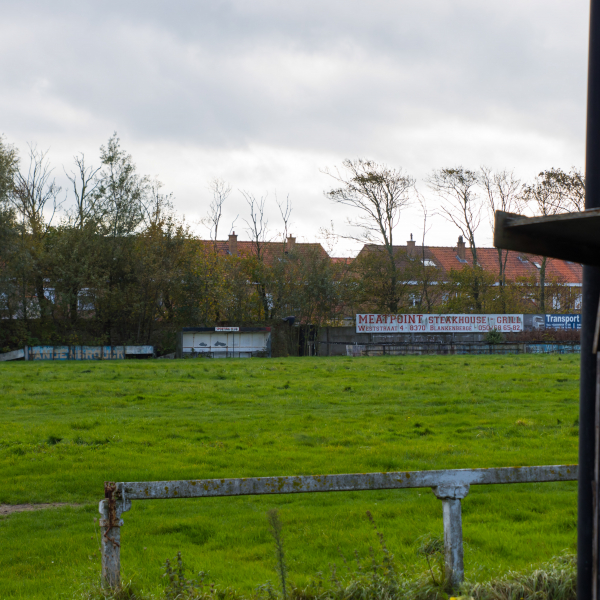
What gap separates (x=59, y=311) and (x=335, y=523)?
36653 millimetres

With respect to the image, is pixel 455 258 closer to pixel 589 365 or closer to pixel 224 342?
pixel 224 342

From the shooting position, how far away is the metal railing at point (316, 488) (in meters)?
3.85

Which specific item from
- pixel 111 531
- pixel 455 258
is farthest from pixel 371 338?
pixel 111 531

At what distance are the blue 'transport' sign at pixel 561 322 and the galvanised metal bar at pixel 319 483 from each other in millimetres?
40519

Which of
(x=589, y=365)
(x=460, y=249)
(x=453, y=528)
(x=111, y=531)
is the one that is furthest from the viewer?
(x=460, y=249)

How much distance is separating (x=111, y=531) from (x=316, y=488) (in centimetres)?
122

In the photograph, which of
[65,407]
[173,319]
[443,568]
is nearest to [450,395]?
[65,407]

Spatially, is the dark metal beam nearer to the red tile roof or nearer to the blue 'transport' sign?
the blue 'transport' sign

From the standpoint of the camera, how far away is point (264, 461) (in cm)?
937

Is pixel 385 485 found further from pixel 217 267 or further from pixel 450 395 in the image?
pixel 217 267

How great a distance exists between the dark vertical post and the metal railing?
4.21ft

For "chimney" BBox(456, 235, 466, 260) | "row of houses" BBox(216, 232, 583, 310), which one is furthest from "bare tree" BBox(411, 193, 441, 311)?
"chimney" BBox(456, 235, 466, 260)

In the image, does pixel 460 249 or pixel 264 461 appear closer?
pixel 264 461

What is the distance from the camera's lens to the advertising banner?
41188 millimetres
